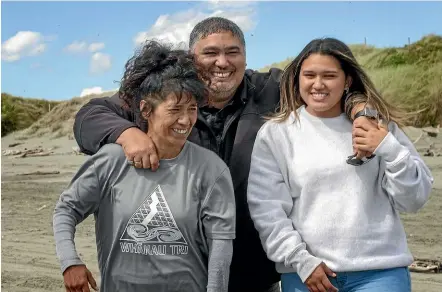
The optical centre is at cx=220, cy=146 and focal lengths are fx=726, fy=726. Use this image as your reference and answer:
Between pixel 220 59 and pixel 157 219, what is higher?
pixel 220 59

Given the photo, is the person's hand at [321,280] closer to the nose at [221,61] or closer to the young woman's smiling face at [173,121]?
the young woman's smiling face at [173,121]

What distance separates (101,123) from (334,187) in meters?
1.14

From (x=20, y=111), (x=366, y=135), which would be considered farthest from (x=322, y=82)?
(x=20, y=111)

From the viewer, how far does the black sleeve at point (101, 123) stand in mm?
3305

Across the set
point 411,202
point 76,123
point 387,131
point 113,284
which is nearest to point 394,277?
point 411,202

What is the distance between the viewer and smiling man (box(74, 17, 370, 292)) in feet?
11.9

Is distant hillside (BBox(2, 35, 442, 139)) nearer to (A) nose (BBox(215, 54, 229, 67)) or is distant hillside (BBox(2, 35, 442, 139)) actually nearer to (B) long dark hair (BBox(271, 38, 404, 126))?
(A) nose (BBox(215, 54, 229, 67))

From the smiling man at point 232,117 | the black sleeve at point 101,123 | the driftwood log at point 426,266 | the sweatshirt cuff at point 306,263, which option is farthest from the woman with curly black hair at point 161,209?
the driftwood log at point 426,266

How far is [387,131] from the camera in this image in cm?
311

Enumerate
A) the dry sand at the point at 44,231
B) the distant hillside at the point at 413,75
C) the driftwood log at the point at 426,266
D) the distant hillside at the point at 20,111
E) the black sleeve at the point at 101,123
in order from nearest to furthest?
the black sleeve at the point at 101,123 → the driftwood log at the point at 426,266 → the dry sand at the point at 44,231 → the distant hillside at the point at 413,75 → the distant hillside at the point at 20,111

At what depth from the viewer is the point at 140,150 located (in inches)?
119

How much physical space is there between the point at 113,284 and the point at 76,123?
37.9 inches

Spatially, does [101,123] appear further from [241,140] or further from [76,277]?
[76,277]

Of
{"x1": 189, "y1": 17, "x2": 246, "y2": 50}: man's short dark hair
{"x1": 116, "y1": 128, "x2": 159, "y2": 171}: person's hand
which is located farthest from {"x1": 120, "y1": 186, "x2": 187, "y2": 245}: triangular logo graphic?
{"x1": 189, "y1": 17, "x2": 246, "y2": 50}: man's short dark hair
